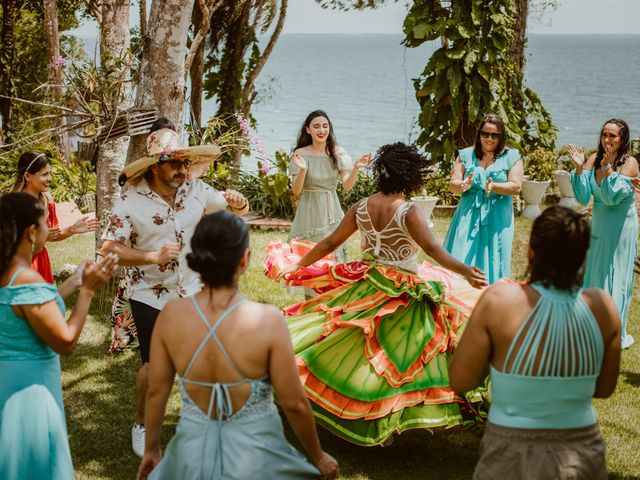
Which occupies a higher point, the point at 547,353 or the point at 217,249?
the point at 217,249

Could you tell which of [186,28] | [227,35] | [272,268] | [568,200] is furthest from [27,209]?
[227,35]

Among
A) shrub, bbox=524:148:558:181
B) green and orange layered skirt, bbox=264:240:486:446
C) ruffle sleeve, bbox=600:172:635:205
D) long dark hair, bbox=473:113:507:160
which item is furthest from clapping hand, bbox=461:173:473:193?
shrub, bbox=524:148:558:181

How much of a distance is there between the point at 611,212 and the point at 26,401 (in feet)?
18.5

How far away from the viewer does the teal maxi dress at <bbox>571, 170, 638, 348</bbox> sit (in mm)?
7230

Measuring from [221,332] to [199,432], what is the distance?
1.29 ft

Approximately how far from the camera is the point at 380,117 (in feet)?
167

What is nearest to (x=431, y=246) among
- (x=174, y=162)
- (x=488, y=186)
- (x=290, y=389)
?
(x=174, y=162)

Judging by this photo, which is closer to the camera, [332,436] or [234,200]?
[234,200]

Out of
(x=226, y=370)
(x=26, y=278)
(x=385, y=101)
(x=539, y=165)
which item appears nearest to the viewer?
(x=226, y=370)

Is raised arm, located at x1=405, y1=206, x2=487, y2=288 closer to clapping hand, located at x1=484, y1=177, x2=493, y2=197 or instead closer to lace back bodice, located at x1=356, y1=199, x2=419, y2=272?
lace back bodice, located at x1=356, y1=199, x2=419, y2=272

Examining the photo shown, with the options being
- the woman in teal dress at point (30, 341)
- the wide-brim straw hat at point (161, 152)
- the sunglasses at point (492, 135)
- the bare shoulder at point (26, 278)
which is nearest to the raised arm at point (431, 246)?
the wide-brim straw hat at point (161, 152)

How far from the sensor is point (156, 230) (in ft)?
15.5

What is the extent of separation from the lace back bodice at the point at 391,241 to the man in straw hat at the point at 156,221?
0.77 metres

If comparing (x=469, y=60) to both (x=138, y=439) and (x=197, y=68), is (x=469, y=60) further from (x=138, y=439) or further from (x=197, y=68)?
(x=138, y=439)
